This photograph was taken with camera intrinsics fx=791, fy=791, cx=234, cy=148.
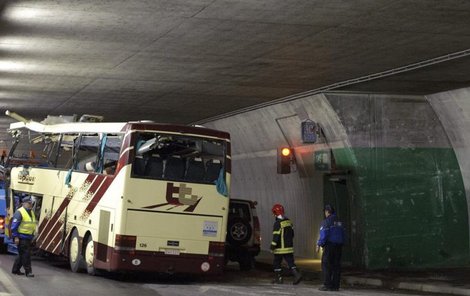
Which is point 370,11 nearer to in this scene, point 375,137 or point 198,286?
point 198,286

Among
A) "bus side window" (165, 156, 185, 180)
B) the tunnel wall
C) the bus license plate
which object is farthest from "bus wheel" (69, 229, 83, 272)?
the tunnel wall

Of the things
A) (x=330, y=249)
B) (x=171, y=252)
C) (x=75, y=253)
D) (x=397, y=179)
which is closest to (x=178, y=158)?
(x=171, y=252)

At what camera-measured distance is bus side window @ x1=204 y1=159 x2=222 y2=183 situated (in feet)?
60.6

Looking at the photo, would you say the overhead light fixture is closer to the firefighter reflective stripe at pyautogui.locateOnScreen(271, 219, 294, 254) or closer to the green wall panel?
the firefighter reflective stripe at pyautogui.locateOnScreen(271, 219, 294, 254)

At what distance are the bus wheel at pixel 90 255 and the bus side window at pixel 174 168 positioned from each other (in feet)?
8.90

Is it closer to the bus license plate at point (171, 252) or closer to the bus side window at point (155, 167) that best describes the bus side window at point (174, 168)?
the bus side window at point (155, 167)

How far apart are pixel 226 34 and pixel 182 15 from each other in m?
1.76

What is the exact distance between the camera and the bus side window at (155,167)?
58.7 ft

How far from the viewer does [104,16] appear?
1480cm

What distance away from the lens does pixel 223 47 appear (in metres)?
17.6

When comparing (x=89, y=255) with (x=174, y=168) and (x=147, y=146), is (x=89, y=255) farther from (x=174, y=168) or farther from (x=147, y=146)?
(x=147, y=146)

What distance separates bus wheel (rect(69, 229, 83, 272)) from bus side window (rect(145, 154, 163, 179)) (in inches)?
134

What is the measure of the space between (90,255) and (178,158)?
3337mm

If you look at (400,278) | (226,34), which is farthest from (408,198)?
(226,34)
